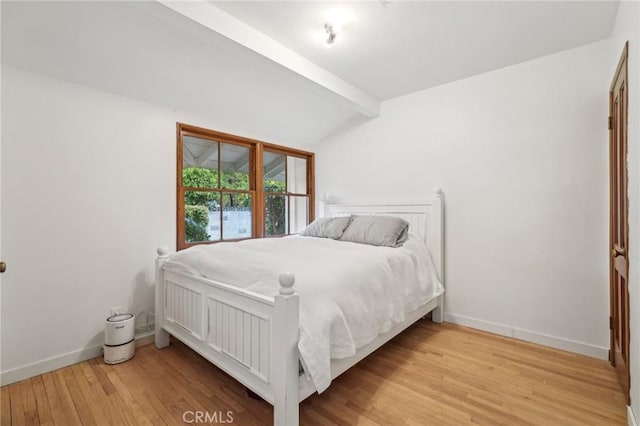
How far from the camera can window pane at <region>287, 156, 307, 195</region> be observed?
390 cm

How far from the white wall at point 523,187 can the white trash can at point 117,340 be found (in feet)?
8.90

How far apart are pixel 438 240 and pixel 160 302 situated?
8.23 feet

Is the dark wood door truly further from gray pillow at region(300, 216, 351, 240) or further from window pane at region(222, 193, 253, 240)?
window pane at region(222, 193, 253, 240)

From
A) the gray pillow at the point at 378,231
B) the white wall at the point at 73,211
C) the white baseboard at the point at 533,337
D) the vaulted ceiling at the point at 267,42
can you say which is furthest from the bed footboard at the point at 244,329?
the white baseboard at the point at 533,337

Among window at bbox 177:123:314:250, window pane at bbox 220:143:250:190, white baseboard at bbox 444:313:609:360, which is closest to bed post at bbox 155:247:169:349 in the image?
window at bbox 177:123:314:250

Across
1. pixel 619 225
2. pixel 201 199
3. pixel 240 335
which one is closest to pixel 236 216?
pixel 201 199

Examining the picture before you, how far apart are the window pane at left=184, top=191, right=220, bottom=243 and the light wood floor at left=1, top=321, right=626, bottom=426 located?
1.09m

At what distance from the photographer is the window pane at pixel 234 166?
3154 mm

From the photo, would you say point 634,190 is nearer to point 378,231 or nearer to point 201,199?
point 378,231

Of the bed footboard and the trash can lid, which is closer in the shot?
the bed footboard

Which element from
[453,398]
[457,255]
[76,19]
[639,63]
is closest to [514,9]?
[639,63]

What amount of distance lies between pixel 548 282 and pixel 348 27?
8.26 feet

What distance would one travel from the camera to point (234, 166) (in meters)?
3.26

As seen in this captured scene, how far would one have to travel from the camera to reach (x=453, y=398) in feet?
5.65
